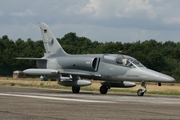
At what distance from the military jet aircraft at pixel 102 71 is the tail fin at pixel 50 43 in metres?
1.09

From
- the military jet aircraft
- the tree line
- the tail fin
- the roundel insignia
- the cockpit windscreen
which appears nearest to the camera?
the military jet aircraft

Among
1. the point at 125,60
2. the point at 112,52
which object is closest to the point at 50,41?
the point at 125,60

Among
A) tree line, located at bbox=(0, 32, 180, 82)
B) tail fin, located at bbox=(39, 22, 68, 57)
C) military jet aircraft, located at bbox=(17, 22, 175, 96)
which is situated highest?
tree line, located at bbox=(0, 32, 180, 82)

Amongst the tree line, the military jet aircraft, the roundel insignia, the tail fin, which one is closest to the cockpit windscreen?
the military jet aircraft

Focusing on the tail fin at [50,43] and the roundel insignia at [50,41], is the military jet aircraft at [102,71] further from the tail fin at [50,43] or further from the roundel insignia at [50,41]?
the roundel insignia at [50,41]

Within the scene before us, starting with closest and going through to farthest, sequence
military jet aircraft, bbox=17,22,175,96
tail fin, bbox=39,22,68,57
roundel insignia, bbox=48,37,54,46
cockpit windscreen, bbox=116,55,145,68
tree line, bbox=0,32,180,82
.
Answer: military jet aircraft, bbox=17,22,175,96, cockpit windscreen, bbox=116,55,145,68, tail fin, bbox=39,22,68,57, roundel insignia, bbox=48,37,54,46, tree line, bbox=0,32,180,82

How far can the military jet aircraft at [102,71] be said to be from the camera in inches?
1190

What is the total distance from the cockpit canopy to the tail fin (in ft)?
17.7

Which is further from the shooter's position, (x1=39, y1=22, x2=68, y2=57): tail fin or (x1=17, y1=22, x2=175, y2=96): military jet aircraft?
(x1=39, y1=22, x2=68, y2=57): tail fin

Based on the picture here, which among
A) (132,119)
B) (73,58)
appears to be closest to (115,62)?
(73,58)

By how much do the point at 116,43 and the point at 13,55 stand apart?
90.0 feet

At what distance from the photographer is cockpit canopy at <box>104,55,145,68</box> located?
30828mm

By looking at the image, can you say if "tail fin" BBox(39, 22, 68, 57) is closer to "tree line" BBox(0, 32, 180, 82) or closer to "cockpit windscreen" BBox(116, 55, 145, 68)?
"cockpit windscreen" BBox(116, 55, 145, 68)

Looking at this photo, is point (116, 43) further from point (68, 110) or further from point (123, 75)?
point (68, 110)
